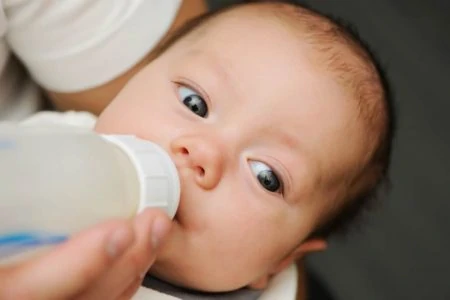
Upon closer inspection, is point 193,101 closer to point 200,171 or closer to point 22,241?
point 200,171

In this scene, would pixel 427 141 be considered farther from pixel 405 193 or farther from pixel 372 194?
pixel 372 194

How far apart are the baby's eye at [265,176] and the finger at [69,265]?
0.92ft

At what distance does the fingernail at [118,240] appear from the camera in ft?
1.69

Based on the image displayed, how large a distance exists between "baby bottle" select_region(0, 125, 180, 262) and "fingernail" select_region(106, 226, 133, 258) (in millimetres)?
62

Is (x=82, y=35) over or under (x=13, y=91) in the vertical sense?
over

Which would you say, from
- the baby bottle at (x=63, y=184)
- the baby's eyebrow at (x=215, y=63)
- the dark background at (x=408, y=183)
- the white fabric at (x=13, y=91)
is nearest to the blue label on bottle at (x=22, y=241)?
the baby bottle at (x=63, y=184)

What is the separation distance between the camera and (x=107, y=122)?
31.6 inches

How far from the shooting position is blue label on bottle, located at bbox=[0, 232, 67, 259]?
1.76 ft

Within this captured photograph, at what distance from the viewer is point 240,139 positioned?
2.51 feet

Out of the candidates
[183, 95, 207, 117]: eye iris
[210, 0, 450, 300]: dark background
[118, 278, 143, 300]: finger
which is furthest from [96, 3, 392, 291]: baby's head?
[210, 0, 450, 300]: dark background

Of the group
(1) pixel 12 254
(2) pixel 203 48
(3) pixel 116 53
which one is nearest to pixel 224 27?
(2) pixel 203 48

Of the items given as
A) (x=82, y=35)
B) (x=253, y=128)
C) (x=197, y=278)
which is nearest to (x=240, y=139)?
(x=253, y=128)

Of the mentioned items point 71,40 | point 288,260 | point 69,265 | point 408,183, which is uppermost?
point 69,265

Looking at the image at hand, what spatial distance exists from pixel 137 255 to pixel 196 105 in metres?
0.26
